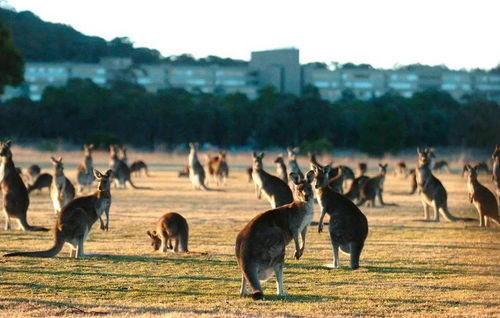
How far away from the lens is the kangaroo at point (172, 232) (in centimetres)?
1336

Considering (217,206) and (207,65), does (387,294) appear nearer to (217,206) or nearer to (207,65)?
(217,206)

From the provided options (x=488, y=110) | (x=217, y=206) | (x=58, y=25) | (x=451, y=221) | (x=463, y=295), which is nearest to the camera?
(x=488, y=110)

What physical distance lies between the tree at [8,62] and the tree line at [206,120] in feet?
56.1

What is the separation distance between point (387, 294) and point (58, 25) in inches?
2981

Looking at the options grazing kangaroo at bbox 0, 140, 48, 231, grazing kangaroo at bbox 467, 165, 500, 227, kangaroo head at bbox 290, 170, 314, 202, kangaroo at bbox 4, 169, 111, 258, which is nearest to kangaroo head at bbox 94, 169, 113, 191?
kangaroo at bbox 4, 169, 111, 258

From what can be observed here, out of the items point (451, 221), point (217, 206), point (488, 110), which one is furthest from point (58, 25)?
point (488, 110)

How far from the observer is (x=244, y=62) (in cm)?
12212

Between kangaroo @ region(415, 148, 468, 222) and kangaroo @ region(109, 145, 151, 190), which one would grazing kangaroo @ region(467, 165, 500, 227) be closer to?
kangaroo @ region(415, 148, 468, 222)

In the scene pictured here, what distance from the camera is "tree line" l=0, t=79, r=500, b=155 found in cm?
6150

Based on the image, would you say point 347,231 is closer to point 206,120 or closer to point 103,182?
point 103,182

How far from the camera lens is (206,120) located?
65625mm

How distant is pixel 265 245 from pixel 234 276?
77.7 inches

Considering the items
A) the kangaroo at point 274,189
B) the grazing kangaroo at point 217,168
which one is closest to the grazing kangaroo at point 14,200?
the kangaroo at point 274,189

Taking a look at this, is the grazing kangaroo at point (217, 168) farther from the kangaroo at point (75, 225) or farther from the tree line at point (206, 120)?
the tree line at point (206, 120)
